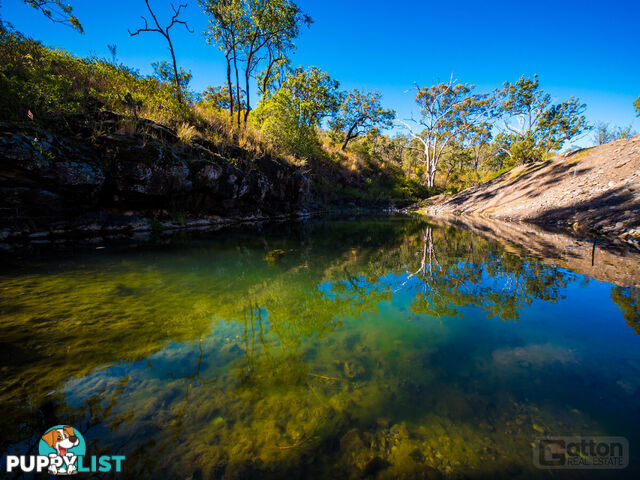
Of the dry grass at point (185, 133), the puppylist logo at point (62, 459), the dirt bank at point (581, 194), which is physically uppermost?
the dry grass at point (185, 133)

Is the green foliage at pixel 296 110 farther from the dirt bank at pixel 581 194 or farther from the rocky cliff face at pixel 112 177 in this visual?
the dirt bank at pixel 581 194

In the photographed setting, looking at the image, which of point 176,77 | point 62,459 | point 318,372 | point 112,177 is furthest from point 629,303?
point 176,77

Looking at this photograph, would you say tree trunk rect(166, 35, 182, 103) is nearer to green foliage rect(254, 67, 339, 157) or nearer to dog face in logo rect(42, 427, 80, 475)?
green foliage rect(254, 67, 339, 157)

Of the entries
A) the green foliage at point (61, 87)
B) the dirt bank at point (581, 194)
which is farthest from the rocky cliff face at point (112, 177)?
the dirt bank at point (581, 194)

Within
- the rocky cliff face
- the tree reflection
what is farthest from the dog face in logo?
the rocky cliff face

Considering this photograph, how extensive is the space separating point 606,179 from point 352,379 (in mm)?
19948

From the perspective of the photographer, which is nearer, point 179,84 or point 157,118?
point 157,118

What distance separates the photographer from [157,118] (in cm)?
1309

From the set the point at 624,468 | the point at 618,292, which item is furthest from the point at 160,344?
the point at 618,292

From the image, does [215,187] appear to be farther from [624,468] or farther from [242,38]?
[624,468]

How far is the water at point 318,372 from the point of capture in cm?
154

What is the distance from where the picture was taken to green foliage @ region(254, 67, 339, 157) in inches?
832

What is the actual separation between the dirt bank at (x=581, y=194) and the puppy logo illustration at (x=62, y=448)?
48.2ft

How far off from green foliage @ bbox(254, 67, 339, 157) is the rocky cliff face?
18.6ft
